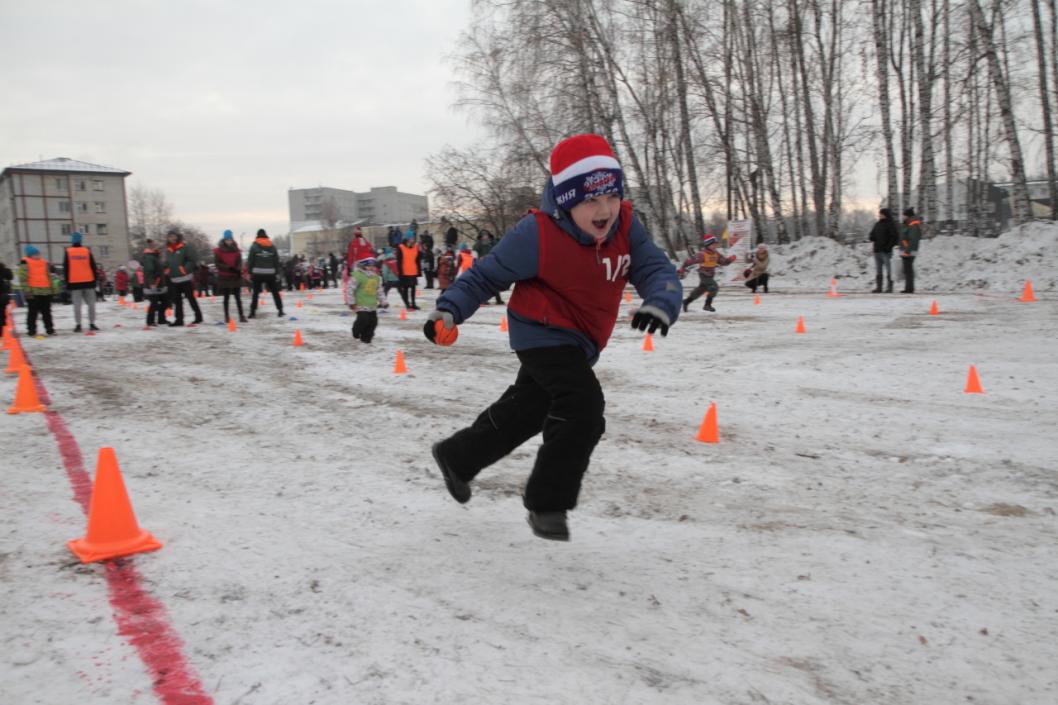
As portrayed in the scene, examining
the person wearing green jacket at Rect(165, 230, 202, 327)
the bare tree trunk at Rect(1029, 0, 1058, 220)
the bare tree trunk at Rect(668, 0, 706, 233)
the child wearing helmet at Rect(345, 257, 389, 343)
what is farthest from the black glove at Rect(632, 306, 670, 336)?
the bare tree trunk at Rect(1029, 0, 1058, 220)

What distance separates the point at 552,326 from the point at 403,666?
1441mm

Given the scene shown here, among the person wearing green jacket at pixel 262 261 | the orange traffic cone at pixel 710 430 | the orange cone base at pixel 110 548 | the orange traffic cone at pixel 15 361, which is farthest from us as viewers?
the person wearing green jacket at pixel 262 261

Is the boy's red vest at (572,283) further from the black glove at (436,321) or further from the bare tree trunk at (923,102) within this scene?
the bare tree trunk at (923,102)

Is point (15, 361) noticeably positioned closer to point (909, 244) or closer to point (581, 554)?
point (581, 554)

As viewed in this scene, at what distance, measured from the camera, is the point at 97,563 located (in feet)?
9.84

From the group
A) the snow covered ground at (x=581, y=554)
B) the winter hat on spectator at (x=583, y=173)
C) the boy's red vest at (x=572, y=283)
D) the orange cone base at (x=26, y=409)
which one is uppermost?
the winter hat on spectator at (x=583, y=173)

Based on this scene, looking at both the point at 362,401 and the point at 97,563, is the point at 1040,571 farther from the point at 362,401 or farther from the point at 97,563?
the point at 362,401

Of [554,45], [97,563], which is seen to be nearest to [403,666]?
[97,563]

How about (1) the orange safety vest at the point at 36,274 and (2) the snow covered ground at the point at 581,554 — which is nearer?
(2) the snow covered ground at the point at 581,554

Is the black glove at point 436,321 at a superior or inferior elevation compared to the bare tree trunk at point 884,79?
inferior

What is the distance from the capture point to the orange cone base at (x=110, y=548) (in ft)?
9.96

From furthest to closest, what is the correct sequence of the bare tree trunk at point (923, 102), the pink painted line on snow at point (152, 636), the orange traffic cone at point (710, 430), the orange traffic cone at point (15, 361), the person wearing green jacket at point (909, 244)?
the bare tree trunk at point (923, 102) < the person wearing green jacket at point (909, 244) < the orange traffic cone at point (15, 361) < the orange traffic cone at point (710, 430) < the pink painted line on snow at point (152, 636)

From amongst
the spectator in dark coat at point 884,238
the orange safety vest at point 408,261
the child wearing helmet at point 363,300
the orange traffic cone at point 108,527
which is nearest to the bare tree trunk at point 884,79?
the spectator in dark coat at point 884,238

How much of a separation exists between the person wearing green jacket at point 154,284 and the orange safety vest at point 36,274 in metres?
1.61
